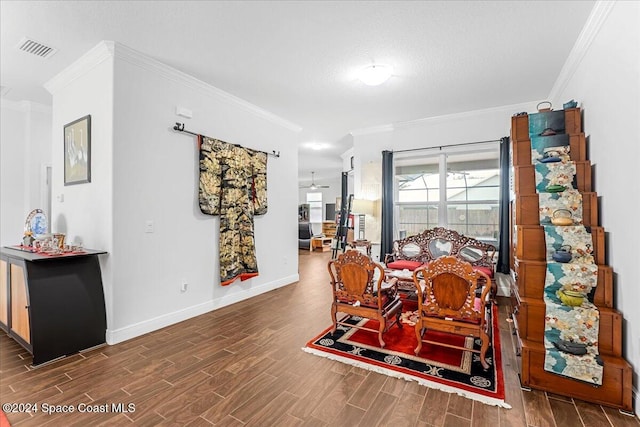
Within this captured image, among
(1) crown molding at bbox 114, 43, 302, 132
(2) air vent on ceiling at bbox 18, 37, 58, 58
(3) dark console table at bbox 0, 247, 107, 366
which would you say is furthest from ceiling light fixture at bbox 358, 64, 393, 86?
(3) dark console table at bbox 0, 247, 107, 366

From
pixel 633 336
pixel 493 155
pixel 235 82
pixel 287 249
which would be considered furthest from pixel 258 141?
pixel 633 336

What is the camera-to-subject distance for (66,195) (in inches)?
141

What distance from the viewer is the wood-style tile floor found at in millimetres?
1924

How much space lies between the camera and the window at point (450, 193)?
16.8 ft

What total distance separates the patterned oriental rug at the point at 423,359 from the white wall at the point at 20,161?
4.73 meters

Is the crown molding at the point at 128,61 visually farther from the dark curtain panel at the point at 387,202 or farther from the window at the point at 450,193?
the window at the point at 450,193

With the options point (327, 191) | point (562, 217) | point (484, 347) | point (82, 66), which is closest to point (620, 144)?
point (562, 217)

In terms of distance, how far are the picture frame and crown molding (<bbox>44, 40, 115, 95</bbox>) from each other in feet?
1.69

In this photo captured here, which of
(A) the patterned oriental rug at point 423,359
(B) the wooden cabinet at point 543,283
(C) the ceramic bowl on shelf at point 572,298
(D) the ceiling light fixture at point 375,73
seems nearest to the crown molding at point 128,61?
(D) the ceiling light fixture at point 375,73

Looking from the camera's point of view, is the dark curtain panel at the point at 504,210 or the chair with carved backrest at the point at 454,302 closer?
the chair with carved backrest at the point at 454,302

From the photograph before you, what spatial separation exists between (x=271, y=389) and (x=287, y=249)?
10.7 ft

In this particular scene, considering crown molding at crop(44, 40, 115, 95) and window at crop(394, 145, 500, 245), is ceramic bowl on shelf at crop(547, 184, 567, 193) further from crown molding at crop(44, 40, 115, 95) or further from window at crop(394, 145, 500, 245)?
crown molding at crop(44, 40, 115, 95)

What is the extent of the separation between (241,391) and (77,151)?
3122 mm

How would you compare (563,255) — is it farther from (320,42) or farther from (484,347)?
(320,42)
